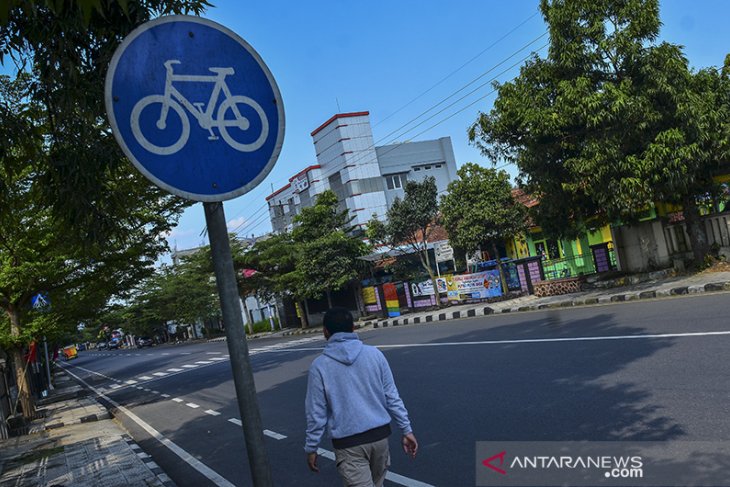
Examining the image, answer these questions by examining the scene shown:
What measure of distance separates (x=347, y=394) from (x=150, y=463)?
19.3ft

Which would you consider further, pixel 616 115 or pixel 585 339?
→ pixel 616 115

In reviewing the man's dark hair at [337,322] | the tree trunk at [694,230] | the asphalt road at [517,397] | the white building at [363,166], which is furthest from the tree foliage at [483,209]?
the white building at [363,166]

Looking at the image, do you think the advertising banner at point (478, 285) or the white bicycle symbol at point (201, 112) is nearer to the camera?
the white bicycle symbol at point (201, 112)

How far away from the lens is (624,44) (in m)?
15.7

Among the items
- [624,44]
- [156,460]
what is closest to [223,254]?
[156,460]

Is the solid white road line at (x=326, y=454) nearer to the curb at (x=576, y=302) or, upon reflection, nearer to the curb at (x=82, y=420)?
the curb at (x=82, y=420)

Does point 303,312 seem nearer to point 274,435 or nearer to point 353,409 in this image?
point 274,435

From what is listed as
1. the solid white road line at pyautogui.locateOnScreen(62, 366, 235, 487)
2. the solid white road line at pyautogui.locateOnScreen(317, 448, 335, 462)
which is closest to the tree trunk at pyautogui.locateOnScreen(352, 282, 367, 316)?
the solid white road line at pyautogui.locateOnScreen(62, 366, 235, 487)

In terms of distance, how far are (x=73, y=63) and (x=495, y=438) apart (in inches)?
196

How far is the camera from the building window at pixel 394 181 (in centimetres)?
5300

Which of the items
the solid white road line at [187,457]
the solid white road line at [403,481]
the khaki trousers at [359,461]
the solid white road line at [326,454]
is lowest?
the solid white road line at [187,457]

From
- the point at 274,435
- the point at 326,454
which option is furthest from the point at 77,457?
the point at 326,454

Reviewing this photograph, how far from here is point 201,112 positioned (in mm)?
2260

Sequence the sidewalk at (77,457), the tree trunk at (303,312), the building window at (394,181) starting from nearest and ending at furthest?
the sidewalk at (77,457), the tree trunk at (303,312), the building window at (394,181)
